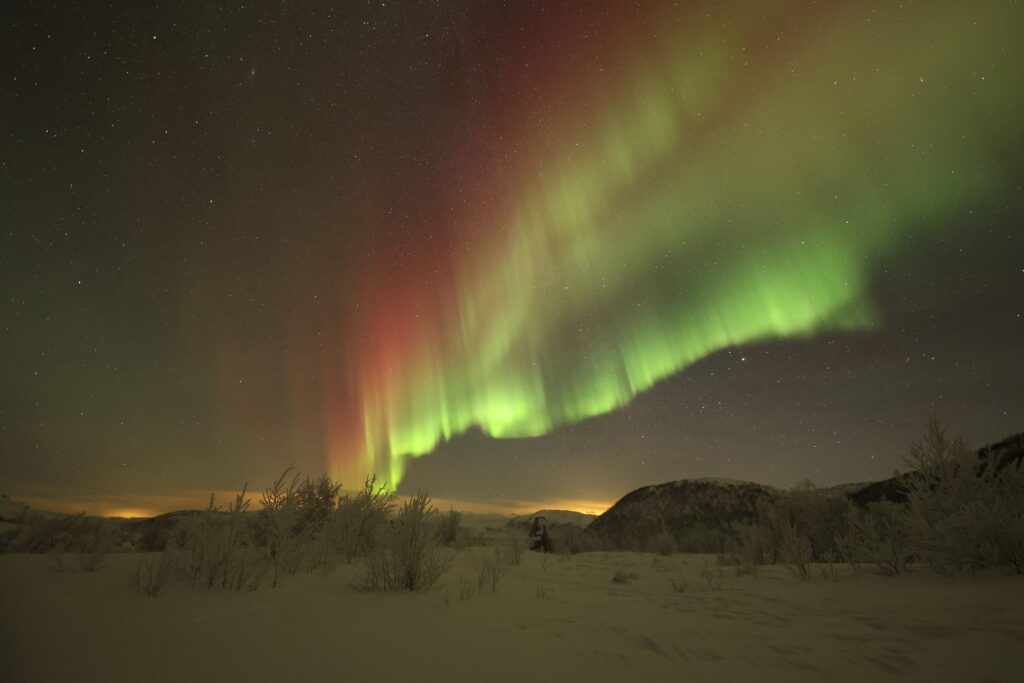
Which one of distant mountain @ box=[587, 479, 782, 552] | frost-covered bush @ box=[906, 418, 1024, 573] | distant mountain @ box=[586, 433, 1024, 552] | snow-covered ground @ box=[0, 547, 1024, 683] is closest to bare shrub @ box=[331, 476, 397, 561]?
snow-covered ground @ box=[0, 547, 1024, 683]

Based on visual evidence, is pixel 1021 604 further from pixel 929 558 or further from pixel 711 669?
pixel 711 669

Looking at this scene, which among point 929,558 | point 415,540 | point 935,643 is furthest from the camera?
point 929,558

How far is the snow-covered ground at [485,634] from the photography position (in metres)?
2.24

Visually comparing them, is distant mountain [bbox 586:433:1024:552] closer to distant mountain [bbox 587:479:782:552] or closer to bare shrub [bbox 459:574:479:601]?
distant mountain [bbox 587:479:782:552]

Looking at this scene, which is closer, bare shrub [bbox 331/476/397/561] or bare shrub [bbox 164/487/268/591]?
bare shrub [bbox 164/487/268/591]

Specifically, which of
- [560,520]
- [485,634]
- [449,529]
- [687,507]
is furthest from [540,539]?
[560,520]

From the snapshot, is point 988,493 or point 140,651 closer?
point 140,651

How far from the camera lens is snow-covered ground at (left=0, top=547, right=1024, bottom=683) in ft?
7.35

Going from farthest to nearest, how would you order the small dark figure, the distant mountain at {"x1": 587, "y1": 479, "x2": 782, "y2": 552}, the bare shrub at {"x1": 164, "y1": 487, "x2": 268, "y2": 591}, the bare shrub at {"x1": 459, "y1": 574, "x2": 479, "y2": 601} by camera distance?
the distant mountain at {"x1": 587, "y1": 479, "x2": 782, "y2": 552} → the small dark figure → the bare shrub at {"x1": 459, "y1": 574, "x2": 479, "y2": 601} → the bare shrub at {"x1": 164, "y1": 487, "x2": 268, "y2": 591}

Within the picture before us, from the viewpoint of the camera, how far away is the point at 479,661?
2.49 metres

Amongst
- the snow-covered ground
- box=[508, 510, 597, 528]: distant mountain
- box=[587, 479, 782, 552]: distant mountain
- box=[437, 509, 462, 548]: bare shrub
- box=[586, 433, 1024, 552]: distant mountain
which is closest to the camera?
the snow-covered ground

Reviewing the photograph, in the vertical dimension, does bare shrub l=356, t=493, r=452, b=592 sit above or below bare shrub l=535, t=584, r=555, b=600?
above

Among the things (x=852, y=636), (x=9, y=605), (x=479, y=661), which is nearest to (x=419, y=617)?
(x=479, y=661)

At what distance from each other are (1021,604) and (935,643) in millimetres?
1474
